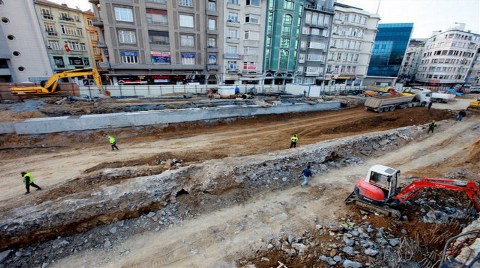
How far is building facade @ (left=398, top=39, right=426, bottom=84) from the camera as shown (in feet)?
247

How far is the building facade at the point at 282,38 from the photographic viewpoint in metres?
40.1

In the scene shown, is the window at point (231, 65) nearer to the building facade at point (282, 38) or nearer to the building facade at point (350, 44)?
the building facade at point (282, 38)

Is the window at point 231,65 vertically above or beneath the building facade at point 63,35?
beneath

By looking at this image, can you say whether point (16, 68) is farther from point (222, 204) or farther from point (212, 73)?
point (222, 204)

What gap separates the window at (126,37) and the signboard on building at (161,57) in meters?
3.07

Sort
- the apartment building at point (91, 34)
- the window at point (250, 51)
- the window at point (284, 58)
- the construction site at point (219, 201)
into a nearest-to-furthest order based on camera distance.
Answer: the construction site at point (219, 201), the window at point (250, 51), the window at point (284, 58), the apartment building at point (91, 34)

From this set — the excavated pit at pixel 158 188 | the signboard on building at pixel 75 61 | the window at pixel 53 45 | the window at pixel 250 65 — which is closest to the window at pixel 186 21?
the window at pixel 250 65

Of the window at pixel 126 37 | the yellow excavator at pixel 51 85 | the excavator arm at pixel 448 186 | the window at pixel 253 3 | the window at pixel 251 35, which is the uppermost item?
the window at pixel 253 3

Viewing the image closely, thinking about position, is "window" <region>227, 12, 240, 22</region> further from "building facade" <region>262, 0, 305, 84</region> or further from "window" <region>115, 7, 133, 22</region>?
"window" <region>115, 7, 133, 22</region>

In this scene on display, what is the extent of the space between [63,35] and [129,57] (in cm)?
2040

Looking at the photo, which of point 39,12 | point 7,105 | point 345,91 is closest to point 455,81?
point 345,91

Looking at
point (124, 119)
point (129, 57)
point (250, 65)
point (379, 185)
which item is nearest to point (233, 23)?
point (250, 65)

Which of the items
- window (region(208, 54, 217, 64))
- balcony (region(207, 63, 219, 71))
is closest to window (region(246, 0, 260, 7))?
window (region(208, 54, 217, 64))

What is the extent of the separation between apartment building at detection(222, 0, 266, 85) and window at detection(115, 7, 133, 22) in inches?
577
